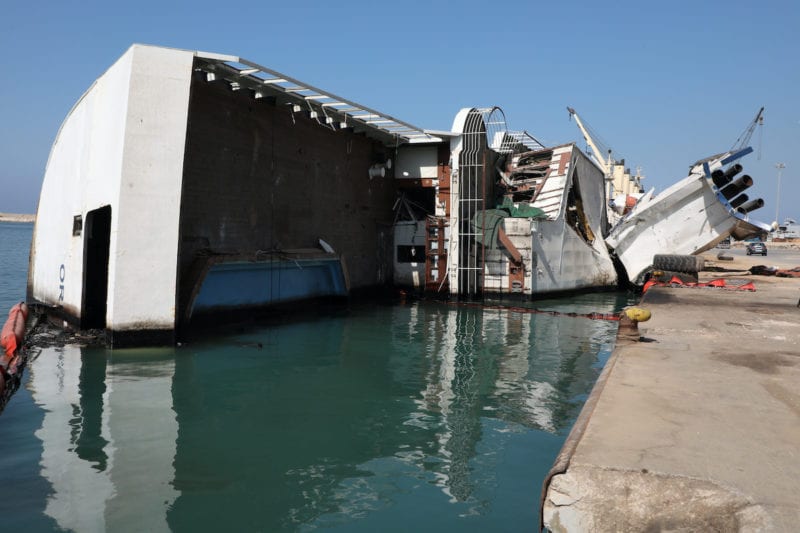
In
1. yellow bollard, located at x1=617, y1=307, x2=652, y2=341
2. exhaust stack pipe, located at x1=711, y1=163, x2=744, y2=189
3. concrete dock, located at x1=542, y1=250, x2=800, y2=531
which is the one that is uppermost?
exhaust stack pipe, located at x1=711, y1=163, x2=744, y2=189

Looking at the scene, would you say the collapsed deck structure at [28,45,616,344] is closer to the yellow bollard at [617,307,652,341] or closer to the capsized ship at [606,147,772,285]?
the capsized ship at [606,147,772,285]

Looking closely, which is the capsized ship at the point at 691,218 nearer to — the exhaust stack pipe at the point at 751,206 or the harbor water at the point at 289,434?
the exhaust stack pipe at the point at 751,206

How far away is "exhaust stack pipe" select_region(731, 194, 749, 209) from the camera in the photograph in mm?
25328

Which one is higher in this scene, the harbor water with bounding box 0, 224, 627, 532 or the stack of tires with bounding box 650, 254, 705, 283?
the stack of tires with bounding box 650, 254, 705, 283

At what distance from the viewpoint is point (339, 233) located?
A: 2172 cm

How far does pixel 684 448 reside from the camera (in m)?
4.01

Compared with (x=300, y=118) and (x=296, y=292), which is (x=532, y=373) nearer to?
(x=296, y=292)

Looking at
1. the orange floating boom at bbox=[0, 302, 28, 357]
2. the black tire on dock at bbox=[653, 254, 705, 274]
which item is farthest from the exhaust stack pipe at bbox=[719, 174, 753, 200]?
the orange floating boom at bbox=[0, 302, 28, 357]

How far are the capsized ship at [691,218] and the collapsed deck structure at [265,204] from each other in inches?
57.0

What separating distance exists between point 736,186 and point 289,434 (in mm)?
24920

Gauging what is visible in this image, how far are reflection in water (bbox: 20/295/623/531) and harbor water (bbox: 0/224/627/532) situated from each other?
0.09ft

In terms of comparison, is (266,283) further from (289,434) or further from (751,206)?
(751,206)

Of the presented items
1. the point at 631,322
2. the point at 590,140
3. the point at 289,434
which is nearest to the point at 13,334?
the point at 289,434

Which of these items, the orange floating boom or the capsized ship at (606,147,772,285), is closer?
the orange floating boom
